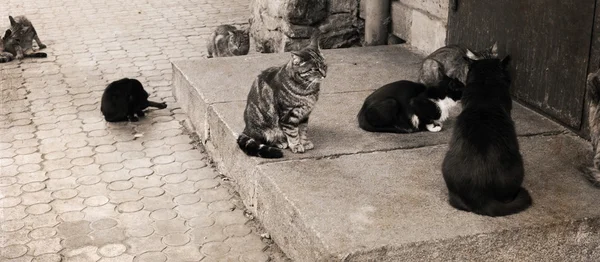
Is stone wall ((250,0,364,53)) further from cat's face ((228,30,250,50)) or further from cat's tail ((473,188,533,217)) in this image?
cat's tail ((473,188,533,217))

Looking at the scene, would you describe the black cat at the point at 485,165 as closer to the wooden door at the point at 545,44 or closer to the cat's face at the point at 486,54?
the cat's face at the point at 486,54

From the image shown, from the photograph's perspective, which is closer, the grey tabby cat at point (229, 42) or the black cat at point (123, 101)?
the black cat at point (123, 101)

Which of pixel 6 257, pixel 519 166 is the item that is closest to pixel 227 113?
pixel 6 257

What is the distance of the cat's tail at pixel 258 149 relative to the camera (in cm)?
526

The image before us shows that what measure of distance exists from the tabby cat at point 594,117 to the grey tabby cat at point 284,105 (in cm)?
167

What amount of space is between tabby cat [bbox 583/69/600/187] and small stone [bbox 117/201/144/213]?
2.98 metres

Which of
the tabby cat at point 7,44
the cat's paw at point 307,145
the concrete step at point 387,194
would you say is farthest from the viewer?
the tabby cat at point 7,44

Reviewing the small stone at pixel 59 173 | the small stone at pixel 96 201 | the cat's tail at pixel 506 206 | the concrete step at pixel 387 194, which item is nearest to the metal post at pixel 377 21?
the concrete step at pixel 387 194

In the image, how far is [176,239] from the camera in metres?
5.17

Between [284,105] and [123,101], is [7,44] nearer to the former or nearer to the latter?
[123,101]

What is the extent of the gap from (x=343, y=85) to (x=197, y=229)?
6.96 ft

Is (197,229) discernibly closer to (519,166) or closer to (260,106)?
(260,106)

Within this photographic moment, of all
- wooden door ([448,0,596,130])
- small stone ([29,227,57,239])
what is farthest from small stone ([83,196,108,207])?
wooden door ([448,0,596,130])

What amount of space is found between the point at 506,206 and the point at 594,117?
1.07 metres
